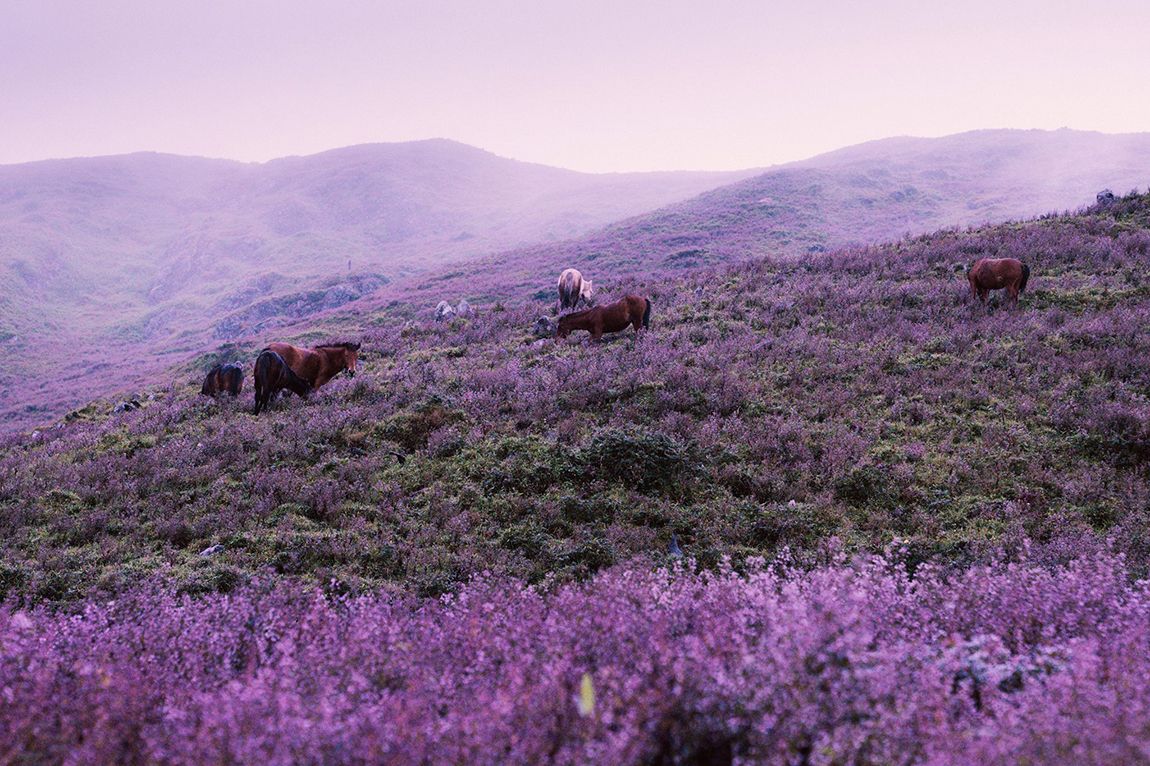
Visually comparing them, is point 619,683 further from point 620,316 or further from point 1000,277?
point 1000,277

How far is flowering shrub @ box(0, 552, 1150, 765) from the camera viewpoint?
2467mm

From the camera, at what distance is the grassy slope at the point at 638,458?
21.5ft

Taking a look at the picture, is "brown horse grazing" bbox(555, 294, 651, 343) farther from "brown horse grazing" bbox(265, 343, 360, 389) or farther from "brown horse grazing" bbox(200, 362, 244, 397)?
"brown horse grazing" bbox(200, 362, 244, 397)

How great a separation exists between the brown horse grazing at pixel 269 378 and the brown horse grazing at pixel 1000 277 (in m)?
14.7

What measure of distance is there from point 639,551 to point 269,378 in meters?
9.16

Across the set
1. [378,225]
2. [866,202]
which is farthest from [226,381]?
[378,225]

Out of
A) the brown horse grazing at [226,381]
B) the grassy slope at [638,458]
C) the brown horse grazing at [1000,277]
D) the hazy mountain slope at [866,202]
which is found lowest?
the grassy slope at [638,458]

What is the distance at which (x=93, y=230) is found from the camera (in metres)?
96.3

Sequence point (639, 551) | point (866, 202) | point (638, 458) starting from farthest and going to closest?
point (866, 202), point (638, 458), point (639, 551)

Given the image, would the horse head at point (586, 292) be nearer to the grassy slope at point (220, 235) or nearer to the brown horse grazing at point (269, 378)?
the brown horse grazing at point (269, 378)

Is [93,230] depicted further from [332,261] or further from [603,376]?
[603,376]

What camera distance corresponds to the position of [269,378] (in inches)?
488

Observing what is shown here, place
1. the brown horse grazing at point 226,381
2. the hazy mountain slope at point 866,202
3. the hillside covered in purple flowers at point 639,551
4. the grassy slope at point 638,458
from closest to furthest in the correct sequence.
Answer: the hillside covered in purple flowers at point 639,551 → the grassy slope at point 638,458 → the brown horse grazing at point 226,381 → the hazy mountain slope at point 866,202

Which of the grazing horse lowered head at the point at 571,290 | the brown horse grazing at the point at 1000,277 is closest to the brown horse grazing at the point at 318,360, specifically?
the grazing horse lowered head at the point at 571,290
